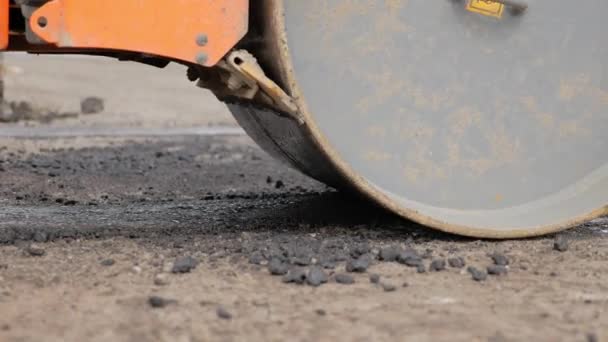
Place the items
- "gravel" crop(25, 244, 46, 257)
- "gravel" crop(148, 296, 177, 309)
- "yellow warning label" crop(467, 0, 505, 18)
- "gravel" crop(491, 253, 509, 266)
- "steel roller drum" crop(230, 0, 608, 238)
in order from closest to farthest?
"gravel" crop(148, 296, 177, 309) < "gravel" crop(491, 253, 509, 266) < "gravel" crop(25, 244, 46, 257) < "steel roller drum" crop(230, 0, 608, 238) < "yellow warning label" crop(467, 0, 505, 18)

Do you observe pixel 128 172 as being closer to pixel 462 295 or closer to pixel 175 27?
pixel 175 27

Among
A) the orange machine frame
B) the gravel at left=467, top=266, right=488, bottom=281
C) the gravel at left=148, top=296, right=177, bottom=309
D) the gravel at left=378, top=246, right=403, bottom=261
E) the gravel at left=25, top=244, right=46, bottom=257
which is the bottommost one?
Result: the gravel at left=25, top=244, right=46, bottom=257

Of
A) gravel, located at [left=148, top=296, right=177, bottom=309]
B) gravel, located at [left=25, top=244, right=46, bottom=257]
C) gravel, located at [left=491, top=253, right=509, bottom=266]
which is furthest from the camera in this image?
gravel, located at [left=25, top=244, right=46, bottom=257]

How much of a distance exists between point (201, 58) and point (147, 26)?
→ 23 centimetres

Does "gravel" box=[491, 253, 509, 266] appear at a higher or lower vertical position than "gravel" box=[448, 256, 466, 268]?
higher

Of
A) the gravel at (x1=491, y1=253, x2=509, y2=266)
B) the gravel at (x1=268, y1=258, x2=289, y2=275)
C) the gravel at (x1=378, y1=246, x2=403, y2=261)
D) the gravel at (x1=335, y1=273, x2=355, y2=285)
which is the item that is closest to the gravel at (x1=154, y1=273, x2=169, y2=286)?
the gravel at (x1=268, y1=258, x2=289, y2=275)

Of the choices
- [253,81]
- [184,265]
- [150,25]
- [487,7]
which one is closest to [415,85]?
[487,7]

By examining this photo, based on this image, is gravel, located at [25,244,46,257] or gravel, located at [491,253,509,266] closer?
gravel, located at [491,253,509,266]

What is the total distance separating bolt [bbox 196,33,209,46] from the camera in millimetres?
3508

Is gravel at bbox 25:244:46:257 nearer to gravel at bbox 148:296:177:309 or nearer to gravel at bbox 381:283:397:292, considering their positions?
gravel at bbox 148:296:177:309

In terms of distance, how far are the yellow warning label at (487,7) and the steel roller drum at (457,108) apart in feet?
0.04

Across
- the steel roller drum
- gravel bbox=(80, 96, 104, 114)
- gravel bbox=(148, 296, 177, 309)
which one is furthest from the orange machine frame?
gravel bbox=(80, 96, 104, 114)

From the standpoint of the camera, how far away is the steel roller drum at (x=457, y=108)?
12.5 feet

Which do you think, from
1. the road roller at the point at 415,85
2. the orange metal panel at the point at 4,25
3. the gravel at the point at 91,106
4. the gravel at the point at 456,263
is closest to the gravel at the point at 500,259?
the gravel at the point at 456,263
